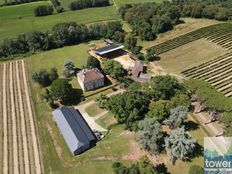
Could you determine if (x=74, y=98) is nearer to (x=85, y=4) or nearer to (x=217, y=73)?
(x=217, y=73)

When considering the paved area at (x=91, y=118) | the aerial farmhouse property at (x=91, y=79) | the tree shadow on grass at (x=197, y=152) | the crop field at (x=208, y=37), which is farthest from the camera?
the crop field at (x=208, y=37)

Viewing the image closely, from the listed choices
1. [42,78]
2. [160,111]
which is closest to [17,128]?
[42,78]

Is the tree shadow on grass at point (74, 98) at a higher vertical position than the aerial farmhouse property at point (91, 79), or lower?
lower

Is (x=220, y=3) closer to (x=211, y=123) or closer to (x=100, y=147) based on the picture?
(x=211, y=123)

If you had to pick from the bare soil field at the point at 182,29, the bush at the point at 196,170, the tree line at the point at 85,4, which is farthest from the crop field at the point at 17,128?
the tree line at the point at 85,4

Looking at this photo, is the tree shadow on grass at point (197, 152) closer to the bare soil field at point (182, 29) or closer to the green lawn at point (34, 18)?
the bare soil field at point (182, 29)

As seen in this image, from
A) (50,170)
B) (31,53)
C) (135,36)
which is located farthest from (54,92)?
(135,36)
